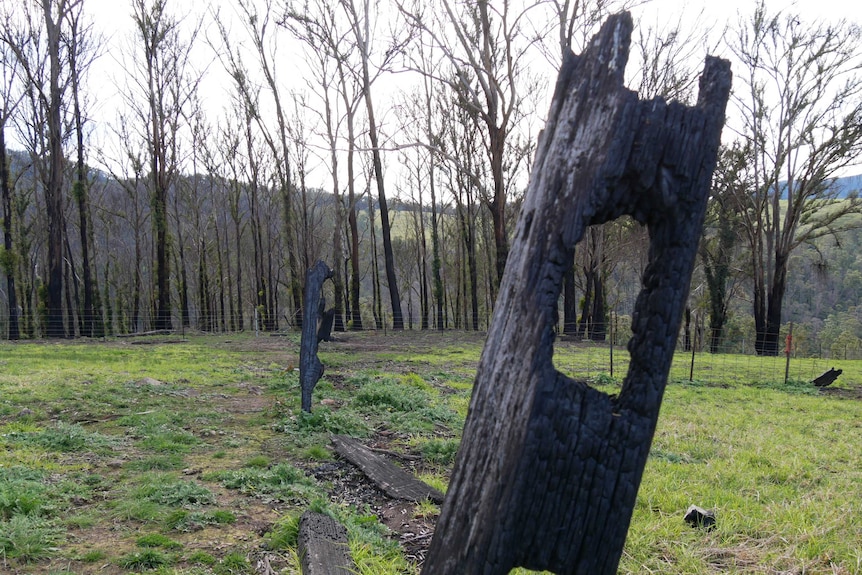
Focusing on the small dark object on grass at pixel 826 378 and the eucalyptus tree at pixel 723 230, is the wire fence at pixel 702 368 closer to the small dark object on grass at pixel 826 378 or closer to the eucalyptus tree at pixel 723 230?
the small dark object on grass at pixel 826 378

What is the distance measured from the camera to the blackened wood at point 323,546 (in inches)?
137

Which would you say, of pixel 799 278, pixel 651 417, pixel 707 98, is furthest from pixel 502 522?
pixel 799 278

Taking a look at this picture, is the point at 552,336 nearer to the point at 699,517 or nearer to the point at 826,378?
the point at 699,517

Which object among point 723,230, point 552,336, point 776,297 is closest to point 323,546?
point 552,336

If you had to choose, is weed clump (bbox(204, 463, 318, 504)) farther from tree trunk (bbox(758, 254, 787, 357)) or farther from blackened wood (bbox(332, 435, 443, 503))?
tree trunk (bbox(758, 254, 787, 357))

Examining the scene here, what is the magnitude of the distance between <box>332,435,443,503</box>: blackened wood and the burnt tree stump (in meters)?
1.56

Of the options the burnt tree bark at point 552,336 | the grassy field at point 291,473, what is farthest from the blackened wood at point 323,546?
the burnt tree bark at point 552,336

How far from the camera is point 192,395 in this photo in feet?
30.6

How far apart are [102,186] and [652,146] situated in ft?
158

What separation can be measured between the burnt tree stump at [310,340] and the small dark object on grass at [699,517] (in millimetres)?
4974

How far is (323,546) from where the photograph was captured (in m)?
3.72

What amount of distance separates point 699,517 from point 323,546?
2957 mm

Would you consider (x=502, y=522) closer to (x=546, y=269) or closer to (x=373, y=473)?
(x=546, y=269)

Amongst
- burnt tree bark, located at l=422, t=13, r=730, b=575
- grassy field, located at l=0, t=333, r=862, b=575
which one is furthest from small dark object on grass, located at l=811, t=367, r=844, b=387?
burnt tree bark, located at l=422, t=13, r=730, b=575
